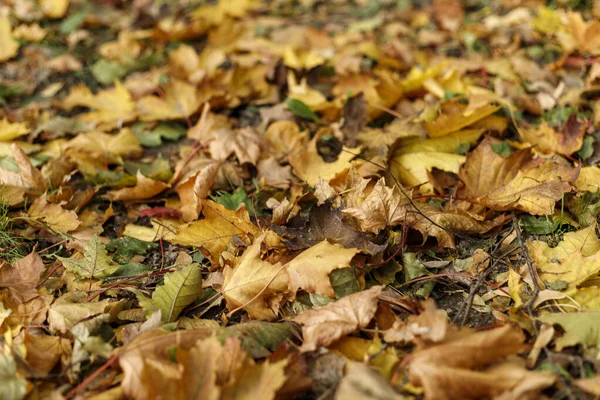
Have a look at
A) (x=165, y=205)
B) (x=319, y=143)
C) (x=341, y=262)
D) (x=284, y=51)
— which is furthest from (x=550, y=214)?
(x=284, y=51)

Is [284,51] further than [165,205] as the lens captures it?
Yes

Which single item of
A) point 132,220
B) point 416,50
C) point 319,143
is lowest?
point 132,220

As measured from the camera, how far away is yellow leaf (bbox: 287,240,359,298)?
130 centimetres

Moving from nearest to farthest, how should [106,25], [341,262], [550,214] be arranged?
1. [341,262]
2. [550,214]
3. [106,25]

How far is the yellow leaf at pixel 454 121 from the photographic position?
72.6 inches

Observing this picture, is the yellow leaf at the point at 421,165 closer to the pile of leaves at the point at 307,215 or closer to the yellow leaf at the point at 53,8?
the pile of leaves at the point at 307,215

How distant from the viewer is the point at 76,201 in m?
1.84

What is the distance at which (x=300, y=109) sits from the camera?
2139 mm

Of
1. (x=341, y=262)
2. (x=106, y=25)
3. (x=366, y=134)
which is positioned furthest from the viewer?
(x=106, y=25)

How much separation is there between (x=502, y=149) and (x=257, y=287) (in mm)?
1089

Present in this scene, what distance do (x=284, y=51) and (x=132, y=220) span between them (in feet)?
4.17

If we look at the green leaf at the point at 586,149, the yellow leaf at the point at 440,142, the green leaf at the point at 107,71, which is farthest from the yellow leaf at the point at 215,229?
the green leaf at the point at 107,71

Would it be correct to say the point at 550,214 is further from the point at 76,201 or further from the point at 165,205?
the point at 76,201

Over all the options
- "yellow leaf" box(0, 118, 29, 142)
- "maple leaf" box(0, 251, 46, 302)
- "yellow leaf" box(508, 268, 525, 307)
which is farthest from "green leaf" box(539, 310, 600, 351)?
"yellow leaf" box(0, 118, 29, 142)
